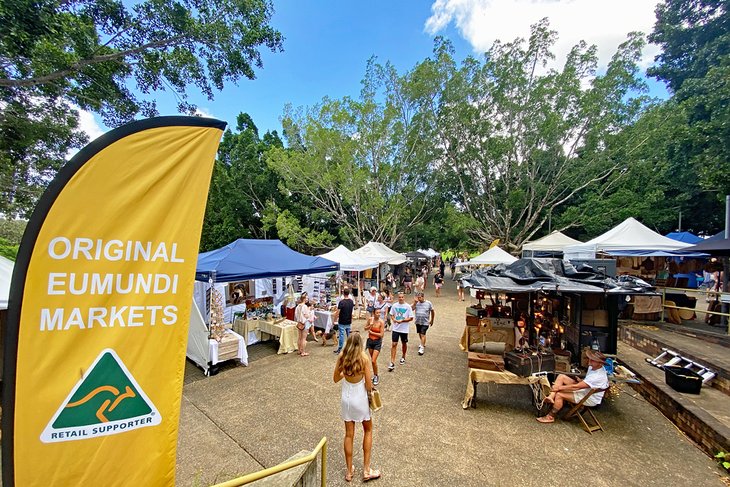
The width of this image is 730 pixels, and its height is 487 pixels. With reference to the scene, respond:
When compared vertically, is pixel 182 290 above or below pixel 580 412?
above

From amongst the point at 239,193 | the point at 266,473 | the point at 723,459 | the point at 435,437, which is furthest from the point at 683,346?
the point at 239,193

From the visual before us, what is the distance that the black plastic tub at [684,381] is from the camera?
5043 millimetres

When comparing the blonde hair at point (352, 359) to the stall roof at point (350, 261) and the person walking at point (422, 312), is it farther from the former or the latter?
the stall roof at point (350, 261)

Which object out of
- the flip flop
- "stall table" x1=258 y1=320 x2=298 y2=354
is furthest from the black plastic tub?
"stall table" x1=258 y1=320 x2=298 y2=354

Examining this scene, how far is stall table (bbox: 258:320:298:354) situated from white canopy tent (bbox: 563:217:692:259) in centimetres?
993

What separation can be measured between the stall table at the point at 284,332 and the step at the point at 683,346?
28.0ft

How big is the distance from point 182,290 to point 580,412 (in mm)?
5710

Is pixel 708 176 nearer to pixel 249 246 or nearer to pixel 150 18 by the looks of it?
pixel 249 246

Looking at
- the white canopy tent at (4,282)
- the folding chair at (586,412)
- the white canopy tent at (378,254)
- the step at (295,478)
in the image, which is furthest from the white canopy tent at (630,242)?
the white canopy tent at (4,282)

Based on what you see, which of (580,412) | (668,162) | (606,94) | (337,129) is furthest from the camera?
(337,129)

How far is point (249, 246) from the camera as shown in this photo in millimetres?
8258

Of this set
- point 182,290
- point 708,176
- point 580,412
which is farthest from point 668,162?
point 182,290

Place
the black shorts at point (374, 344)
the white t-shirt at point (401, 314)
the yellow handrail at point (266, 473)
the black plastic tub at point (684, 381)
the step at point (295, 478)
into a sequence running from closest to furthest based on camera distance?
the yellow handrail at point (266, 473) → the step at point (295, 478) → the black plastic tub at point (684, 381) → the black shorts at point (374, 344) → the white t-shirt at point (401, 314)

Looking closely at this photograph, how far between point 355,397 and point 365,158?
18.1m
